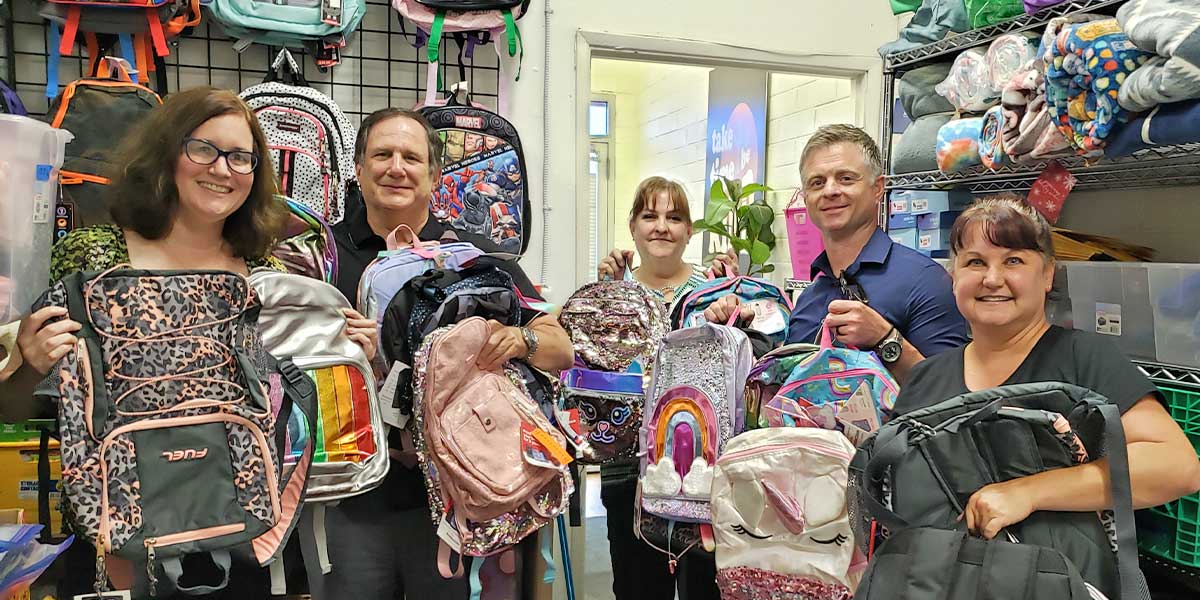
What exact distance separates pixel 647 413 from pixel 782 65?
224cm

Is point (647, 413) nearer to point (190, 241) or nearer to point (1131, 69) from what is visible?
point (190, 241)

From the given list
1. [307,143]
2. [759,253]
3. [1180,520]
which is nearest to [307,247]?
[307,143]

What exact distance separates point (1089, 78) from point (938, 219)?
100 cm

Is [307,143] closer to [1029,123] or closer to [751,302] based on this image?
[751,302]

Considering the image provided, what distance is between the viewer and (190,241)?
5.61 ft

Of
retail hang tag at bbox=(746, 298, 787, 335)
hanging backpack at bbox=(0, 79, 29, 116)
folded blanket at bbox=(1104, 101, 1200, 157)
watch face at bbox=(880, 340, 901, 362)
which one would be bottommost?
watch face at bbox=(880, 340, 901, 362)

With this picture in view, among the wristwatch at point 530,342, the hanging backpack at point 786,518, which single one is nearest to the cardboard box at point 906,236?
the hanging backpack at point 786,518

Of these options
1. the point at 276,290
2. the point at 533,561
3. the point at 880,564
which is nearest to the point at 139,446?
the point at 276,290

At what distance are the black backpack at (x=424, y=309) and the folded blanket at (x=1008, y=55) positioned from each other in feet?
5.15

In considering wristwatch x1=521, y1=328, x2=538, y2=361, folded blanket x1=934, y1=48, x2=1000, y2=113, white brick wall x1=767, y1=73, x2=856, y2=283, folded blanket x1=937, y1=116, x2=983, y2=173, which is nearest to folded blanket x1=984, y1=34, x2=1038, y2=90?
folded blanket x1=934, y1=48, x2=1000, y2=113

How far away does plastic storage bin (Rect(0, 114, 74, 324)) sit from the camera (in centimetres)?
148

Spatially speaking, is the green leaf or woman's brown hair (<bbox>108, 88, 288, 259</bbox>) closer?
woman's brown hair (<bbox>108, 88, 288, 259</bbox>)

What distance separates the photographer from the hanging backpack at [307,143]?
273cm

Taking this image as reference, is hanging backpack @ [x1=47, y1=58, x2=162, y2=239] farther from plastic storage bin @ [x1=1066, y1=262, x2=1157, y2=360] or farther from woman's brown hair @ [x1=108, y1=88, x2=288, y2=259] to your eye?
plastic storage bin @ [x1=1066, y1=262, x2=1157, y2=360]
